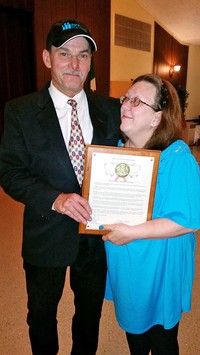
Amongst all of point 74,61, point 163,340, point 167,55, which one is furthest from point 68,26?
point 167,55

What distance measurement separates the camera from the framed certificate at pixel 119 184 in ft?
3.21

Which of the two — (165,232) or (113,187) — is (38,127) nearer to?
(113,187)

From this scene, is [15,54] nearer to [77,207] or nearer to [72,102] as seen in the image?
[72,102]

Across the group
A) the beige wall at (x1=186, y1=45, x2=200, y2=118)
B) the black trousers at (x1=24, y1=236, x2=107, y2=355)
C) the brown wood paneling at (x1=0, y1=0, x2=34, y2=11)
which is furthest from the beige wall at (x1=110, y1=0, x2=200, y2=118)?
the black trousers at (x1=24, y1=236, x2=107, y2=355)

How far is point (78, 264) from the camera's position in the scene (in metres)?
1.33

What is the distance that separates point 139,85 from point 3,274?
1965 mm

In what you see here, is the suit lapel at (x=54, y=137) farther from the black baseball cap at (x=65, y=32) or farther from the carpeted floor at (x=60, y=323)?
the carpeted floor at (x=60, y=323)

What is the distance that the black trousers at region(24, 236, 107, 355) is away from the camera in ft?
4.17

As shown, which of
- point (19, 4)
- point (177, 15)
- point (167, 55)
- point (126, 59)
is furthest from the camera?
point (167, 55)

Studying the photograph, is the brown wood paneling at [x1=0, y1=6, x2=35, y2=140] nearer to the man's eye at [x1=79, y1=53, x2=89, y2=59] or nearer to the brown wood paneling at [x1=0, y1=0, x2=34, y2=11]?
the brown wood paneling at [x1=0, y1=0, x2=34, y2=11]

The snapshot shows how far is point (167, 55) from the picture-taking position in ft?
29.7

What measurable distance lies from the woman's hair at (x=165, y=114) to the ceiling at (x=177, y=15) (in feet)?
23.6

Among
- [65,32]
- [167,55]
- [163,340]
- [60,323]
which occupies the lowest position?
[60,323]

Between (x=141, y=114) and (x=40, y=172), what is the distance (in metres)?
0.48
